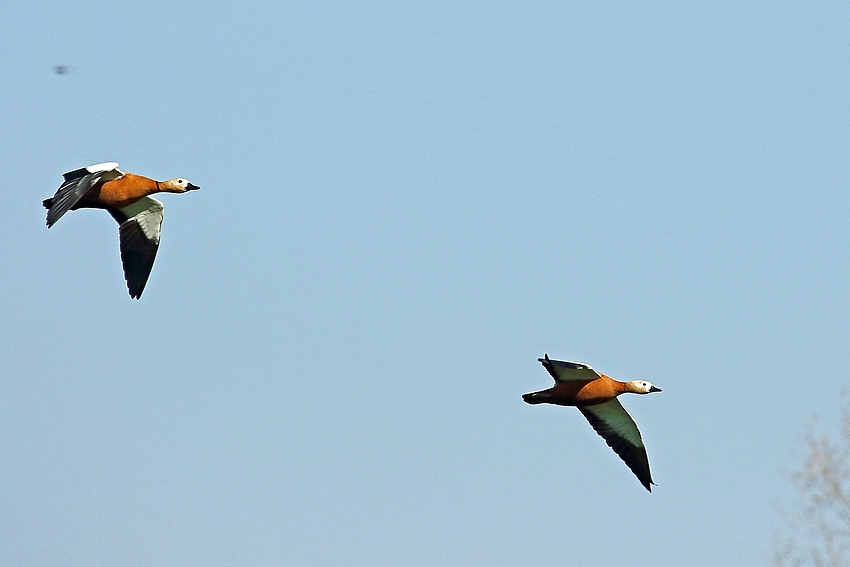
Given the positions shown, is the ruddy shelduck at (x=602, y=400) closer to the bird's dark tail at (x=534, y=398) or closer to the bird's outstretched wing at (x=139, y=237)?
the bird's dark tail at (x=534, y=398)

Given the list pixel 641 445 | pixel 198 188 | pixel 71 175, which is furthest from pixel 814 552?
pixel 71 175

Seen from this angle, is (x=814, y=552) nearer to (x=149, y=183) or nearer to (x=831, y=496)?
(x=831, y=496)

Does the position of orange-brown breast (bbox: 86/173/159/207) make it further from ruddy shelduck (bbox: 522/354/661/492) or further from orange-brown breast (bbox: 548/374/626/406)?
orange-brown breast (bbox: 548/374/626/406)

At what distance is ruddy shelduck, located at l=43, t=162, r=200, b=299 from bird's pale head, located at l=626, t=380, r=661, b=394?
23.2 ft

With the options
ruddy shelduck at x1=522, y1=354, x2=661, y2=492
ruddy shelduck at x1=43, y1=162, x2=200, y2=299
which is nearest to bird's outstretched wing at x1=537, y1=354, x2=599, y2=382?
ruddy shelduck at x1=522, y1=354, x2=661, y2=492

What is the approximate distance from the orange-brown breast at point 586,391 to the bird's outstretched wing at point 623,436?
2.47ft

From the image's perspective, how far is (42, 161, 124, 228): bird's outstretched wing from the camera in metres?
18.0

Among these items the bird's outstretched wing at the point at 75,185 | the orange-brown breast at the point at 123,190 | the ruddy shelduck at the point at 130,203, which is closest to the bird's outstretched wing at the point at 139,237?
the ruddy shelduck at the point at 130,203

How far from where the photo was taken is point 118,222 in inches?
840

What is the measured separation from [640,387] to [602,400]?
59 centimetres

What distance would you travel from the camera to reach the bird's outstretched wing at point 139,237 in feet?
69.0

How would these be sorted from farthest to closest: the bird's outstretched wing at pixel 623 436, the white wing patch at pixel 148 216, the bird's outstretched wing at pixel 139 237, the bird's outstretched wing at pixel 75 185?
the white wing patch at pixel 148 216
the bird's outstretched wing at pixel 139 237
the bird's outstretched wing at pixel 623 436
the bird's outstretched wing at pixel 75 185

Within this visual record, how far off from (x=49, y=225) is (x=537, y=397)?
6.90m

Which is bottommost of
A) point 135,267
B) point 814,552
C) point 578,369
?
point 814,552
